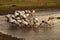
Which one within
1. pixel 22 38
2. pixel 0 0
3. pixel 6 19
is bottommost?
pixel 22 38

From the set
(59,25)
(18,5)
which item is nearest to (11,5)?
(18,5)

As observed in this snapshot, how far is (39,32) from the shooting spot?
4.36 feet

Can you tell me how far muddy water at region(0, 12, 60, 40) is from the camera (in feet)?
4.21

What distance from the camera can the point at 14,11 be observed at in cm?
126

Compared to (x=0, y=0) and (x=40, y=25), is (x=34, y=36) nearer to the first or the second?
(x=40, y=25)

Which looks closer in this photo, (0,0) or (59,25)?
(0,0)

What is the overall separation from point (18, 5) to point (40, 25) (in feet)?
0.59

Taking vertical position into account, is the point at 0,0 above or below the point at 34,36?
above

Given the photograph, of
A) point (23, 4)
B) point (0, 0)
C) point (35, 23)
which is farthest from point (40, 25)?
point (0, 0)

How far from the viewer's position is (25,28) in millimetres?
1301

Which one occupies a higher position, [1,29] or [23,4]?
[23,4]

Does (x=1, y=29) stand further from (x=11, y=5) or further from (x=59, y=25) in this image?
(x=59, y=25)

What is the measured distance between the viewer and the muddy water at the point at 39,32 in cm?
128

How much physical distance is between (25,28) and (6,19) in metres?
0.12
